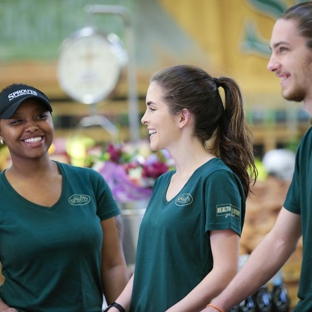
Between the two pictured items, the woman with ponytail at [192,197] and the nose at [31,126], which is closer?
the woman with ponytail at [192,197]

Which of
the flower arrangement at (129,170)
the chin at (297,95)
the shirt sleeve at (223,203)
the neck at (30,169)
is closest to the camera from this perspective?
the chin at (297,95)

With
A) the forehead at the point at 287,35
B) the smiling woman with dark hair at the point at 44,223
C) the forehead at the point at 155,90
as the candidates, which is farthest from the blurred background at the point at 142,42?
the forehead at the point at 287,35

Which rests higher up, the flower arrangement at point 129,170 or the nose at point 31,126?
the nose at point 31,126

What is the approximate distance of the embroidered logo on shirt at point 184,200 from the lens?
211 cm

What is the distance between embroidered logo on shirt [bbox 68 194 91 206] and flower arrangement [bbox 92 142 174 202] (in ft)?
3.05

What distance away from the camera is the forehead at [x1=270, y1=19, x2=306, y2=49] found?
1923mm

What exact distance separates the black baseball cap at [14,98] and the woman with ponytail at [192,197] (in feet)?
1.29

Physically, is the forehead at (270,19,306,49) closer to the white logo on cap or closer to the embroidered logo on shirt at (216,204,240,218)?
the embroidered logo on shirt at (216,204,240,218)

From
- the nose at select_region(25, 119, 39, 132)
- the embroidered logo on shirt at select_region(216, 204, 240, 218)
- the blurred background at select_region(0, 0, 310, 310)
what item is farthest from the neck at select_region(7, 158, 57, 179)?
the blurred background at select_region(0, 0, 310, 310)

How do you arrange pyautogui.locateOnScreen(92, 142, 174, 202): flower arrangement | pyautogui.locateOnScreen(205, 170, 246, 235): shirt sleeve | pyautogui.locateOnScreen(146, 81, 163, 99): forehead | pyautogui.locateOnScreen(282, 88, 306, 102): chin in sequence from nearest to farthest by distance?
pyautogui.locateOnScreen(282, 88, 306, 102): chin, pyautogui.locateOnScreen(205, 170, 246, 235): shirt sleeve, pyautogui.locateOnScreen(146, 81, 163, 99): forehead, pyautogui.locateOnScreen(92, 142, 174, 202): flower arrangement

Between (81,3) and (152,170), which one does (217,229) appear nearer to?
(152,170)

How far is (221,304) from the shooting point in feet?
6.31

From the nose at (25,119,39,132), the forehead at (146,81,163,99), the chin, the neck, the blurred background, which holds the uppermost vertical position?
the blurred background

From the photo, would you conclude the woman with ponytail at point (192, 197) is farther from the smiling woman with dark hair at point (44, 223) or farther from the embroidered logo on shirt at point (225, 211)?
the smiling woman with dark hair at point (44, 223)
